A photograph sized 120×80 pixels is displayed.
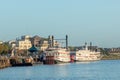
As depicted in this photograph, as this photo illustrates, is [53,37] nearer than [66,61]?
No

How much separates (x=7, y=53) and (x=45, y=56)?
14000 millimetres

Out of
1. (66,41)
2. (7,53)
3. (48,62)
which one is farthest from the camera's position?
(66,41)

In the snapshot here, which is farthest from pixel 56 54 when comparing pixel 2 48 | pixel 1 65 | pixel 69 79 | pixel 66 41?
pixel 69 79

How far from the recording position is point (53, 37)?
196250 millimetres

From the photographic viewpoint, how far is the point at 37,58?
173875 mm

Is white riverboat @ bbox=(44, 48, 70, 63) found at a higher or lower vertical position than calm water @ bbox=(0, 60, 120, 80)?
higher

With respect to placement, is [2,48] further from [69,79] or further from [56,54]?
[69,79]

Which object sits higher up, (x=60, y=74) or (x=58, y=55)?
(x=58, y=55)

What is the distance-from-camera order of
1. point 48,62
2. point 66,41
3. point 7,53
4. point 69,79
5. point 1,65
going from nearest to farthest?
point 69,79 → point 1,65 → point 48,62 → point 7,53 → point 66,41

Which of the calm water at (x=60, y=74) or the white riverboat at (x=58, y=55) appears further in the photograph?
the white riverboat at (x=58, y=55)

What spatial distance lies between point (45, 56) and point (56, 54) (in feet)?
13.4

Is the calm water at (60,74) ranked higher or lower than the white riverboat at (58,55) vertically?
lower

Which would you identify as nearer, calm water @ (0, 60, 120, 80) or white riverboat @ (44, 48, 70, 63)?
calm water @ (0, 60, 120, 80)

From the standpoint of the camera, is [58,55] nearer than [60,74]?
No
